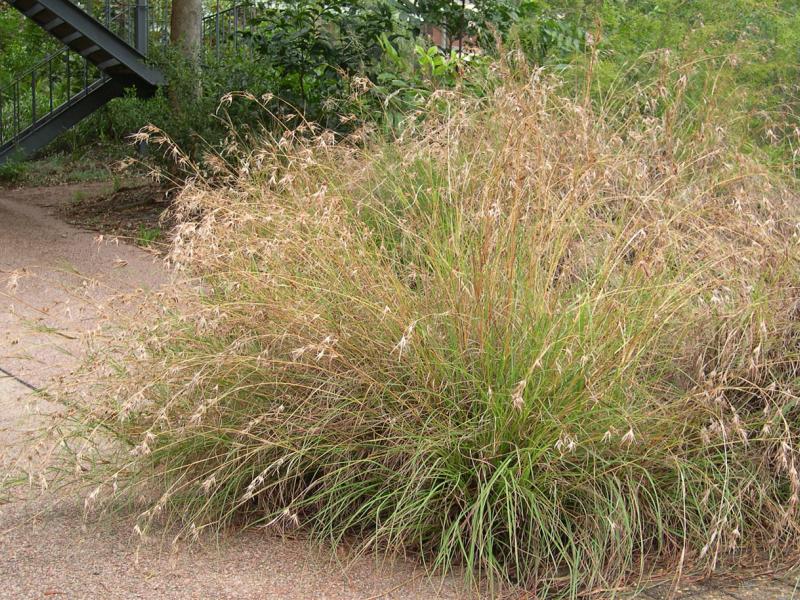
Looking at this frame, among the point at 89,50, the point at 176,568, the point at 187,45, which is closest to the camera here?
the point at 176,568

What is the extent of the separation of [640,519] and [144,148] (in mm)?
12314

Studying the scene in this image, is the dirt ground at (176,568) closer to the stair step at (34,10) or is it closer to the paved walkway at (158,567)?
the paved walkway at (158,567)

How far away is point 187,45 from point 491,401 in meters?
9.06

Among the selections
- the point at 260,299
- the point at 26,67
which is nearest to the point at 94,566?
the point at 260,299

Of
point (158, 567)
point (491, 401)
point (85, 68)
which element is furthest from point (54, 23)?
point (491, 401)

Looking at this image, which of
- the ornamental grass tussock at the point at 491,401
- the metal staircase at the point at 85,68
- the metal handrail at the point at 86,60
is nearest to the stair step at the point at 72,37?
the metal staircase at the point at 85,68

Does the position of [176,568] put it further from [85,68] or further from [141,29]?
[85,68]

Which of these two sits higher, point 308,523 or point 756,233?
point 756,233

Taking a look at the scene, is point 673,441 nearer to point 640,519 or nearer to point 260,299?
point 640,519

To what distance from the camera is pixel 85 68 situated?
14.4 metres

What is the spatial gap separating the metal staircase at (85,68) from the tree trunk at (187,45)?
176cm

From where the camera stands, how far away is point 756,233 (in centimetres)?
349

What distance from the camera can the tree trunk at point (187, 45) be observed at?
1023 cm

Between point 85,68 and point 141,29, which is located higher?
point 141,29
